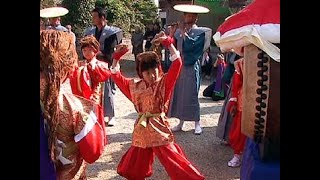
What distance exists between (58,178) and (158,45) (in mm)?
1608

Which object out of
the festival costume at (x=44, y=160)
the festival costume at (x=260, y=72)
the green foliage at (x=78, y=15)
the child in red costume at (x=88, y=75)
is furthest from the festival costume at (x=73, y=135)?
the green foliage at (x=78, y=15)

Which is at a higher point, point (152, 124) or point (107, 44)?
point (107, 44)

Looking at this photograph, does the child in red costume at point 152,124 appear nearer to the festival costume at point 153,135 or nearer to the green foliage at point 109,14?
the festival costume at point 153,135

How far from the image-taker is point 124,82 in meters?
3.52

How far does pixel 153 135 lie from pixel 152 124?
0.27 feet

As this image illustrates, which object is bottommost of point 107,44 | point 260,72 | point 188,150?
point 188,150

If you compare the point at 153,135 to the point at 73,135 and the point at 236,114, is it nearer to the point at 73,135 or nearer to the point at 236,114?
the point at 236,114

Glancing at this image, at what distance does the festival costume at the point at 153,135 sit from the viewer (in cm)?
342

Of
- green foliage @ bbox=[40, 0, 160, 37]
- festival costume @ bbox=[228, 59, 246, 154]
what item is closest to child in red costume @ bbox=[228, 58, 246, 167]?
festival costume @ bbox=[228, 59, 246, 154]

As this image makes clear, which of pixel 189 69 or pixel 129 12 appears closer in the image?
pixel 189 69

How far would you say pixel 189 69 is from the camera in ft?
17.4

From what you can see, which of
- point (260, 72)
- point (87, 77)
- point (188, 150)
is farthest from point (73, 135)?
point (188, 150)

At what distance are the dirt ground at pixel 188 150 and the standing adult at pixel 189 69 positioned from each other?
25 cm
